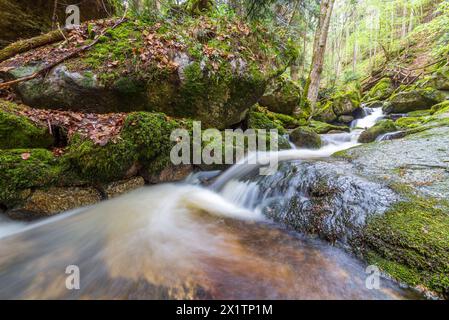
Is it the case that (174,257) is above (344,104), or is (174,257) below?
below

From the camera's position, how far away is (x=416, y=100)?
456 inches

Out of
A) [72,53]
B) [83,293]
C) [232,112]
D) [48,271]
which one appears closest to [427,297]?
[83,293]

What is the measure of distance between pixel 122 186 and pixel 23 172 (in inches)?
53.6

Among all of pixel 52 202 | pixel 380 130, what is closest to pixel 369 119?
pixel 380 130

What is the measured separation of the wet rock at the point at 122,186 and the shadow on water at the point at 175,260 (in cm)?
41

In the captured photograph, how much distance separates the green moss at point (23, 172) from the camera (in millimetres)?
3023

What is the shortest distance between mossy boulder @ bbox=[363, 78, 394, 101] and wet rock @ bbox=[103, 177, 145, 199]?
19.2 meters

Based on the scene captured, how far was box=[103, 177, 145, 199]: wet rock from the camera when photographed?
3.90 m

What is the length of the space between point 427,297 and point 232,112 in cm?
515

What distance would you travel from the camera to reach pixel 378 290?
182 centimetres

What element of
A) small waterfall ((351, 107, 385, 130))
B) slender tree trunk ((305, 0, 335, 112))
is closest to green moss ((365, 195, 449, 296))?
slender tree trunk ((305, 0, 335, 112))

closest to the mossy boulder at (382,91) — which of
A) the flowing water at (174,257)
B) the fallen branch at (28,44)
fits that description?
the flowing water at (174,257)

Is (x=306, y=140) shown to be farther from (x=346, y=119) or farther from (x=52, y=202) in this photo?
(x=346, y=119)

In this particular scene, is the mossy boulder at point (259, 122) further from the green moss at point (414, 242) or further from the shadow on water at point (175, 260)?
the green moss at point (414, 242)
